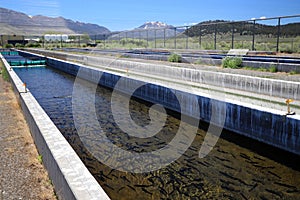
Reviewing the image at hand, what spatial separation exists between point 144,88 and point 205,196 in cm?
1001

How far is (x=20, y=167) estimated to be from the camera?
6.40m

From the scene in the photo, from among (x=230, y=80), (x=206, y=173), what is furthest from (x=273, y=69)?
(x=206, y=173)

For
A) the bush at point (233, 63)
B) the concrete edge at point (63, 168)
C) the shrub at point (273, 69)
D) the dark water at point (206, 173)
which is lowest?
the dark water at point (206, 173)

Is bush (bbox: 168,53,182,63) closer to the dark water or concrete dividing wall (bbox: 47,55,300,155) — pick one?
concrete dividing wall (bbox: 47,55,300,155)

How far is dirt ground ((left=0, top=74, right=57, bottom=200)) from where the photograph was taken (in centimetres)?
540

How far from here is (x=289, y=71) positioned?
1623 cm

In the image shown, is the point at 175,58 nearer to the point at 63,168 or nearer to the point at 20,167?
the point at 20,167

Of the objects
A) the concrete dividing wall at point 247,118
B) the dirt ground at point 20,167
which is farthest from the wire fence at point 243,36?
the dirt ground at point 20,167

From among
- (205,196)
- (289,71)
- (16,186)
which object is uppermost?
(289,71)

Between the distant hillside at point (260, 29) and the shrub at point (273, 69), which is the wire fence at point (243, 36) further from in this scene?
the shrub at point (273, 69)

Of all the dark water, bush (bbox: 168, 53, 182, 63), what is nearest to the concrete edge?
the dark water

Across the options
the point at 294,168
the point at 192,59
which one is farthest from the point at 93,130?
the point at 192,59

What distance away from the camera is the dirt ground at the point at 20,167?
540cm

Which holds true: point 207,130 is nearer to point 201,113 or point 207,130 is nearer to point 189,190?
point 201,113
